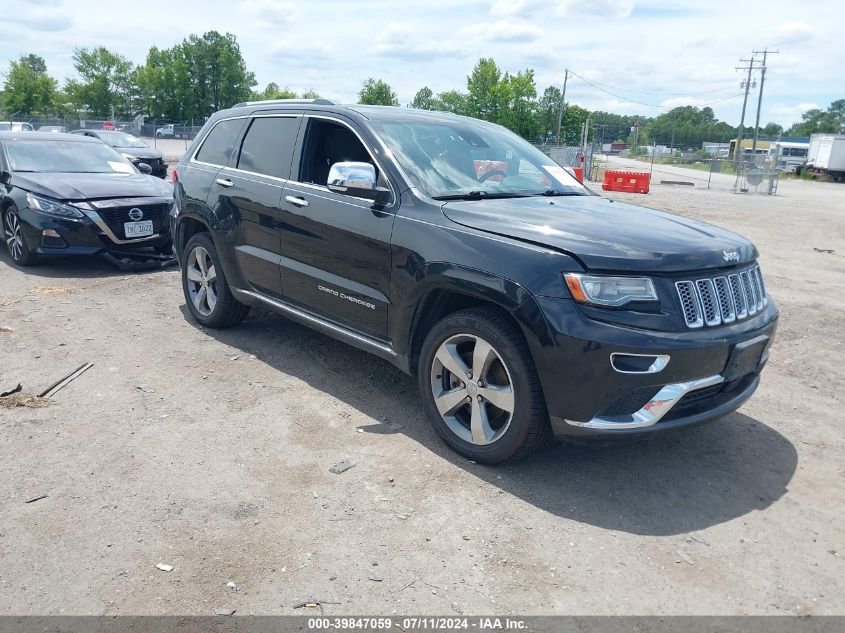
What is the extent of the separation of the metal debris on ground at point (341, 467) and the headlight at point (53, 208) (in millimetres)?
5830

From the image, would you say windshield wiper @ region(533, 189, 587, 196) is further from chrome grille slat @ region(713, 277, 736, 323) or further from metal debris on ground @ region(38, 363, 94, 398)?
metal debris on ground @ region(38, 363, 94, 398)

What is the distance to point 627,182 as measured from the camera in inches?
1060

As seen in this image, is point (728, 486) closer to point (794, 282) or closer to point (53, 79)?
point (794, 282)

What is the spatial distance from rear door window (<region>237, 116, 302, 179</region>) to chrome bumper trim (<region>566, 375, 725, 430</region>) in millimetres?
2969

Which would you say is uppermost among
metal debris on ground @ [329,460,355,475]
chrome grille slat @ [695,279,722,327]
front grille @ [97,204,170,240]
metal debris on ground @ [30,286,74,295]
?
chrome grille slat @ [695,279,722,327]

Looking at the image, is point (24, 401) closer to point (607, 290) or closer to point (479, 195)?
point (479, 195)

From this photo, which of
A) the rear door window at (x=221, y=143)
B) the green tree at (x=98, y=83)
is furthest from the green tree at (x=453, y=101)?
the rear door window at (x=221, y=143)

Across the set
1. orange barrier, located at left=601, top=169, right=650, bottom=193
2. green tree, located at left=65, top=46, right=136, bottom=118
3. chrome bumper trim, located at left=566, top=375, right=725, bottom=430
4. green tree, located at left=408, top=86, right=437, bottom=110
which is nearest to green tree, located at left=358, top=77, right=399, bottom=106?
green tree, located at left=408, top=86, right=437, bottom=110

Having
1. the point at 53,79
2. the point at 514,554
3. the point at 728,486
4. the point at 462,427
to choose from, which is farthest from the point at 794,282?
the point at 53,79

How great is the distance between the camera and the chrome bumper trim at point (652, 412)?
11.2 ft

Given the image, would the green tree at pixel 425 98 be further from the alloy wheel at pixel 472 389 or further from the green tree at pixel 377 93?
the alloy wheel at pixel 472 389

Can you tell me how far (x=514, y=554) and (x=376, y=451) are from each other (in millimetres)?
1191

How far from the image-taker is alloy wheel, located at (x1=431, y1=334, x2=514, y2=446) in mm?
3752

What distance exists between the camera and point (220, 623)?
2.71 m
